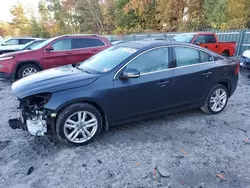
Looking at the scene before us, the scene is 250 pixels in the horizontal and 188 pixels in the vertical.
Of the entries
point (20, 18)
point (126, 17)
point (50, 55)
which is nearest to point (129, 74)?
point (50, 55)

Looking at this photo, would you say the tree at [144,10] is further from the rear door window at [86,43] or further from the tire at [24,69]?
the tire at [24,69]

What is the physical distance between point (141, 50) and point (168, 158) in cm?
181

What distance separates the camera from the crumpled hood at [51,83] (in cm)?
310

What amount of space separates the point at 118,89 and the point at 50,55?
4674 millimetres

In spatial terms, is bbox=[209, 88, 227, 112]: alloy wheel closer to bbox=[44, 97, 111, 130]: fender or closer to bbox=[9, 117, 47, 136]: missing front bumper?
bbox=[44, 97, 111, 130]: fender

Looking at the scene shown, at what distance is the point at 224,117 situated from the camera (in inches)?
175

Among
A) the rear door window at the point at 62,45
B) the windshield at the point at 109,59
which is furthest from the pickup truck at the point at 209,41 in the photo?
the windshield at the point at 109,59

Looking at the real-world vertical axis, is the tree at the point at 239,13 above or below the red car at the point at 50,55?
above

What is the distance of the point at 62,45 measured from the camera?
293 inches

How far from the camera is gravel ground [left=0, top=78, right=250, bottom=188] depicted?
2598mm

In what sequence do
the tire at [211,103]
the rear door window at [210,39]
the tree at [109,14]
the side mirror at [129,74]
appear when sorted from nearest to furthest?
the side mirror at [129,74], the tire at [211,103], the rear door window at [210,39], the tree at [109,14]

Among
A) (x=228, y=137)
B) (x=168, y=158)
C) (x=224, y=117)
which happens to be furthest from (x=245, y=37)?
(x=168, y=158)

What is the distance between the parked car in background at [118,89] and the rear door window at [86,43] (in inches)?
148

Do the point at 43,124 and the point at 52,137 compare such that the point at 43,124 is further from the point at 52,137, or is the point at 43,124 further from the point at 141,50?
the point at 141,50
